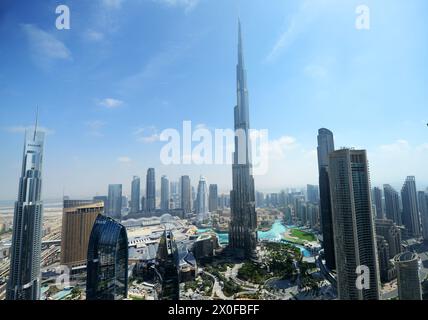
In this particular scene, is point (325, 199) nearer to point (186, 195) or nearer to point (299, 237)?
point (299, 237)

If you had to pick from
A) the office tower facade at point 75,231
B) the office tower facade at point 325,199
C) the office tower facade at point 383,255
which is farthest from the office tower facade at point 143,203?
the office tower facade at point 383,255

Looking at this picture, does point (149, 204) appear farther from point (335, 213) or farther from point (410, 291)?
point (410, 291)

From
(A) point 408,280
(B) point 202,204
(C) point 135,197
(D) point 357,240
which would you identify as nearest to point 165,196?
(C) point 135,197

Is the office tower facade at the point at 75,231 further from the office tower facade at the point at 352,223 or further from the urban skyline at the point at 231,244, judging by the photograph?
the office tower facade at the point at 352,223

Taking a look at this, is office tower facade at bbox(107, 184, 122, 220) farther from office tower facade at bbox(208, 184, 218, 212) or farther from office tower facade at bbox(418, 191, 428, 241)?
office tower facade at bbox(418, 191, 428, 241)

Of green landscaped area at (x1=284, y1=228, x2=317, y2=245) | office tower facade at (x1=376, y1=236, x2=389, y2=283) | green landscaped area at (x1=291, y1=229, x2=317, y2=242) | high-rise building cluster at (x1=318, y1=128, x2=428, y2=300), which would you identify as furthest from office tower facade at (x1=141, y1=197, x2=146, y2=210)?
office tower facade at (x1=376, y1=236, x2=389, y2=283)
